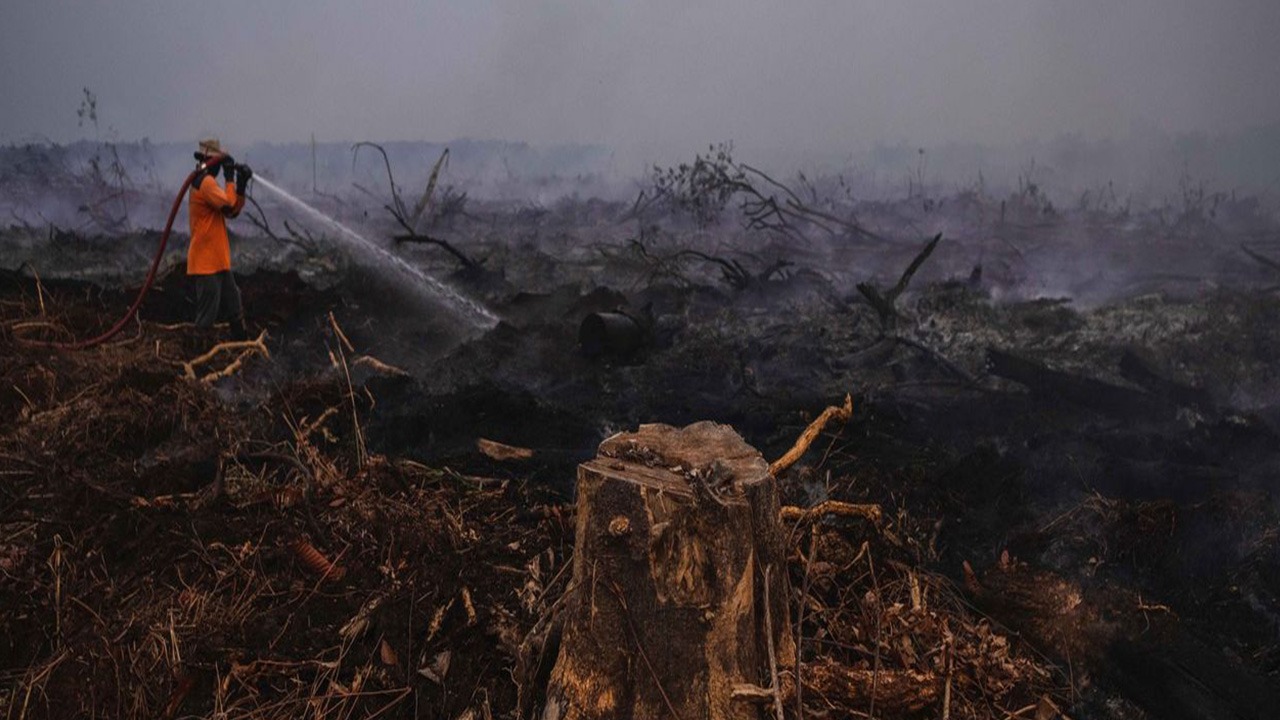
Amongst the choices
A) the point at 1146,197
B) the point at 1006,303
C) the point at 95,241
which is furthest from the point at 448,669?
the point at 1146,197

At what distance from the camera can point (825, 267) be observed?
9.52 meters

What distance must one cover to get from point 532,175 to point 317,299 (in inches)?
611

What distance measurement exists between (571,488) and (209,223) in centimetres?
450

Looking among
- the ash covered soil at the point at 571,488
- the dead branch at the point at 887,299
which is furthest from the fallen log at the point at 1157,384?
the dead branch at the point at 887,299

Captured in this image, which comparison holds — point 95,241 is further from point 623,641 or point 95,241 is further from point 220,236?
point 623,641

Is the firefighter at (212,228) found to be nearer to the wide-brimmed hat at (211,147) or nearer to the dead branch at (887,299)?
the wide-brimmed hat at (211,147)

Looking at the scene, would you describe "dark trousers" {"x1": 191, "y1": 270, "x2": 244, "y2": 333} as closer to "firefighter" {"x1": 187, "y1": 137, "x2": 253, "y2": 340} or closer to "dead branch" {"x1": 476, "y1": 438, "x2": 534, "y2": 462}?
"firefighter" {"x1": 187, "y1": 137, "x2": 253, "y2": 340}

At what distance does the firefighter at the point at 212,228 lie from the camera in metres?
6.38

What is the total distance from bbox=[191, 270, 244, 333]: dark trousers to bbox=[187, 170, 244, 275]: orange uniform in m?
0.08

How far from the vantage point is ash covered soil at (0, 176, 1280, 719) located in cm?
244

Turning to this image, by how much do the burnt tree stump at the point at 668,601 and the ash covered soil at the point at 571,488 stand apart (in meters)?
0.20

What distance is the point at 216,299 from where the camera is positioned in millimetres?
6625

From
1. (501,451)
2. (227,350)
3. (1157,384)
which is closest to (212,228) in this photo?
(227,350)

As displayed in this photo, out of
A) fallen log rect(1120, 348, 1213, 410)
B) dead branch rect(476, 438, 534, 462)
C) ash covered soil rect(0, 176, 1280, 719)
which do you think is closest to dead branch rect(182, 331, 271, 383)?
ash covered soil rect(0, 176, 1280, 719)
